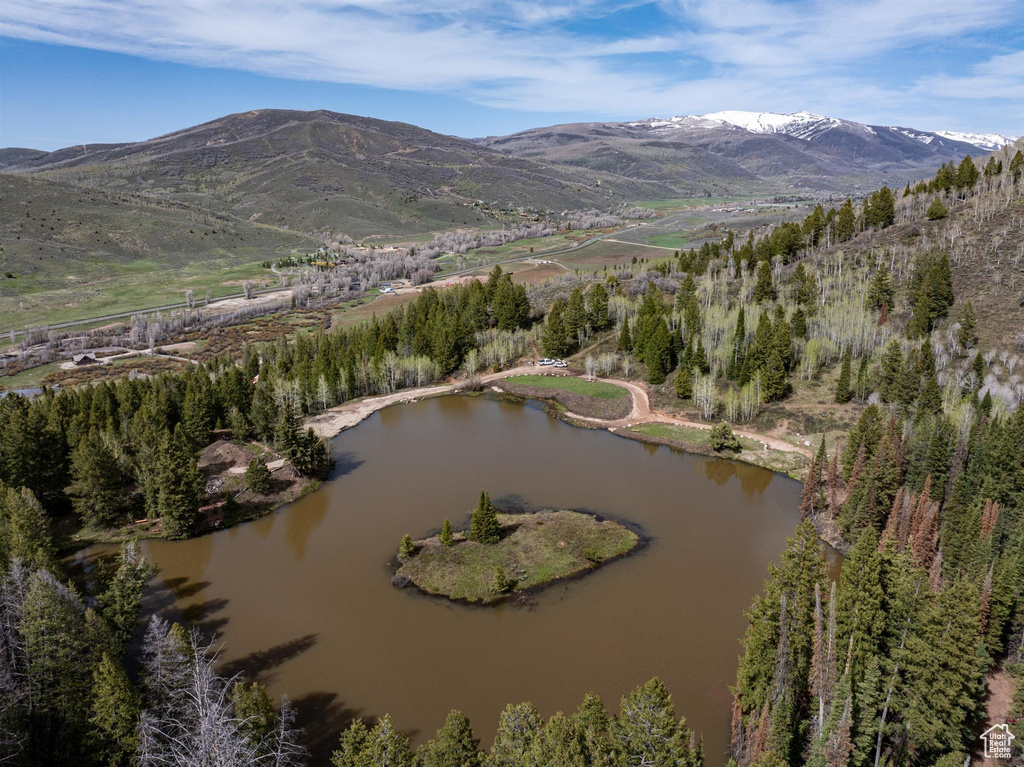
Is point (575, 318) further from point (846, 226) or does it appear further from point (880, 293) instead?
point (846, 226)

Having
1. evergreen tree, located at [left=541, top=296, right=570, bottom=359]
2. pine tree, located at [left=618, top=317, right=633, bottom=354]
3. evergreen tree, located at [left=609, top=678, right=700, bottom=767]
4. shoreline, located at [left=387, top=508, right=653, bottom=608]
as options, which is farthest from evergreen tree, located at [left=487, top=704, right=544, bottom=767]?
evergreen tree, located at [left=541, top=296, right=570, bottom=359]

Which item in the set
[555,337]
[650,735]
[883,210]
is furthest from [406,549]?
[883,210]

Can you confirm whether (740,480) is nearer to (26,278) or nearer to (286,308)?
(286,308)

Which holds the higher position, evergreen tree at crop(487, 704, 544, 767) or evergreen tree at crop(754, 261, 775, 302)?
evergreen tree at crop(754, 261, 775, 302)

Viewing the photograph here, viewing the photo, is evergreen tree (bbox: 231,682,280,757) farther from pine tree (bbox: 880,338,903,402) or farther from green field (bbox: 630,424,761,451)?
pine tree (bbox: 880,338,903,402)

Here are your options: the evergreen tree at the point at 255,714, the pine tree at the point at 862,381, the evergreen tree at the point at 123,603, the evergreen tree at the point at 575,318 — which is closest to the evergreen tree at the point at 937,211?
the pine tree at the point at 862,381

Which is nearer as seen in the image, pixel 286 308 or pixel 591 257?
pixel 286 308

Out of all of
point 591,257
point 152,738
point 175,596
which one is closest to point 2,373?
point 175,596
